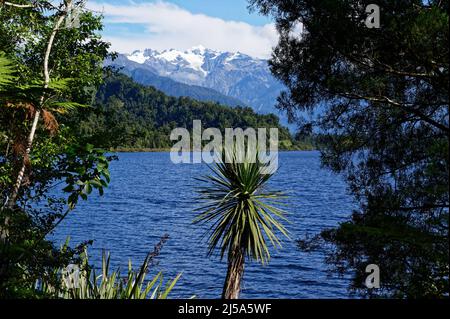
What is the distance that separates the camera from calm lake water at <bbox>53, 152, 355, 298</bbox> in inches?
834

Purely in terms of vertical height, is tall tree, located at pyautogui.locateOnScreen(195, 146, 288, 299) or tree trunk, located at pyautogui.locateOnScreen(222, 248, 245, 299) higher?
tall tree, located at pyautogui.locateOnScreen(195, 146, 288, 299)

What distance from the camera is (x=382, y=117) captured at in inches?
258

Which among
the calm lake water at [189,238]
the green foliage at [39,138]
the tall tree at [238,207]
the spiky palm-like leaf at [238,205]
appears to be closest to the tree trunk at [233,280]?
the tall tree at [238,207]

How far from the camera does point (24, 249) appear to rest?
4.77 metres

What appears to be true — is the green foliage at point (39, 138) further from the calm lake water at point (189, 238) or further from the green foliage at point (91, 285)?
the calm lake water at point (189, 238)

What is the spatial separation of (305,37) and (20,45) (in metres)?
4.64

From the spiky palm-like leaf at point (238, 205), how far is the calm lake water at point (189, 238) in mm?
1802

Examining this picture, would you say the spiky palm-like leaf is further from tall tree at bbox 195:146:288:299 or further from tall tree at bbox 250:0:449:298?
tall tree at bbox 250:0:449:298

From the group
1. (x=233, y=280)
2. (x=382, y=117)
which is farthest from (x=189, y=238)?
(x=382, y=117)

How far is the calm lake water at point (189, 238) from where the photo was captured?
21.2 meters

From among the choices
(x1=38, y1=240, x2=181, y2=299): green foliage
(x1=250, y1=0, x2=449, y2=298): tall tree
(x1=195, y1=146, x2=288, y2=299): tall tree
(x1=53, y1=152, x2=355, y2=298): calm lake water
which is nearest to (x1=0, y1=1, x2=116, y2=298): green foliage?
(x1=38, y1=240, x2=181, y2=299): green foliage

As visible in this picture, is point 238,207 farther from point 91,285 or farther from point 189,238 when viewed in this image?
point 189,238

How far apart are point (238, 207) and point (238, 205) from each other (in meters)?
0.05
